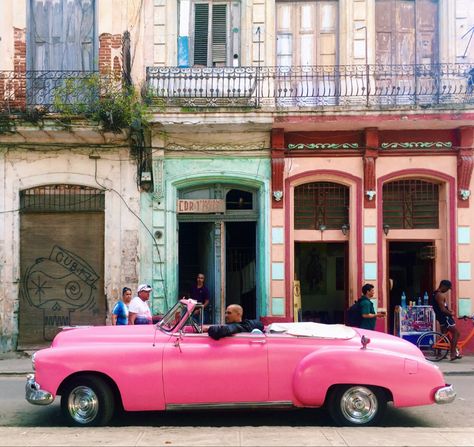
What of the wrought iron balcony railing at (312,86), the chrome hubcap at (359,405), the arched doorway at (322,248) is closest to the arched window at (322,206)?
the arched doorway at (322,248)

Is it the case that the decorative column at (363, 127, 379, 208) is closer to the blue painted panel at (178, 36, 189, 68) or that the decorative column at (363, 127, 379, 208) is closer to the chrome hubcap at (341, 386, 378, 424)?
the blue painted panel at (178, 36, 189, 68)

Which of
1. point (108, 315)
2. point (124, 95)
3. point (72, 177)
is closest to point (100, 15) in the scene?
point (124, 95)

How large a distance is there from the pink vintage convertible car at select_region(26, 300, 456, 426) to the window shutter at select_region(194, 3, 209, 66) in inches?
347

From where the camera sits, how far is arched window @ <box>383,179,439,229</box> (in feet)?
48.0

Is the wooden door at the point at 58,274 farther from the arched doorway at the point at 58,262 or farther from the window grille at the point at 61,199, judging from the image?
the window grille at the point at 61,199

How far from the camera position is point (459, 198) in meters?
14.2

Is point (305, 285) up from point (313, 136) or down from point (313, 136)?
down

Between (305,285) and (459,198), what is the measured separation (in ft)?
15.1

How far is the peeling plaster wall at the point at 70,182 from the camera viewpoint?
14.3 meters

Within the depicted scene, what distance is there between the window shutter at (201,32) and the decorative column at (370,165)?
390cm

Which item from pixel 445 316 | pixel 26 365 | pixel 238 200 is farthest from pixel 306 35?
pixel 26 365

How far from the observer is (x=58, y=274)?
47.6ft

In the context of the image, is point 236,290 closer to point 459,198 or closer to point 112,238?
point 112,238

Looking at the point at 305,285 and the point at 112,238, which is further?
the point at 305,285
